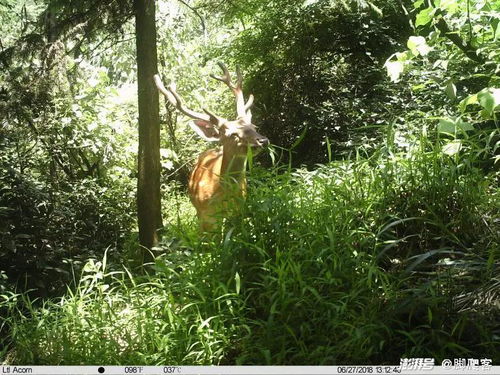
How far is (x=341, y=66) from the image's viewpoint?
6332 mm

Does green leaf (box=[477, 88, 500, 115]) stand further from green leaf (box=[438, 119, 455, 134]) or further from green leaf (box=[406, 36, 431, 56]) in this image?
green leaf (box=[406, 36, 431, 56])

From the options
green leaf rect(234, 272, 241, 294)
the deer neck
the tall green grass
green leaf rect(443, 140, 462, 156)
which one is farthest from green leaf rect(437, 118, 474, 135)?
A: the deer neck

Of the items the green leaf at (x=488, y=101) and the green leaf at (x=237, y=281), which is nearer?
the green leaf at (x=488, y=101)

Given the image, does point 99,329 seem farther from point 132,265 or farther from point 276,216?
point 132,265

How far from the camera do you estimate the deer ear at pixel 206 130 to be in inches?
173

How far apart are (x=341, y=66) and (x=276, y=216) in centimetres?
386

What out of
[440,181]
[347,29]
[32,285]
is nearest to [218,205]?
[440,181]

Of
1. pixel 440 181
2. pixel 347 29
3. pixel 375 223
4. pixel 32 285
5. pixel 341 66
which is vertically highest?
pixel 347 29

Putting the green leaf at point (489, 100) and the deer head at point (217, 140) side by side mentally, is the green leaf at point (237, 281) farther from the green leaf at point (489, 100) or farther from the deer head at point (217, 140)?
the green leaf at point (489, 100)

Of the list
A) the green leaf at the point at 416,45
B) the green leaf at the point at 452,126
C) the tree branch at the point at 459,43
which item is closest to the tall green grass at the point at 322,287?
the green leaf at the point at 452,126

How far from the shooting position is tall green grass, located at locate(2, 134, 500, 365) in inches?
94.9

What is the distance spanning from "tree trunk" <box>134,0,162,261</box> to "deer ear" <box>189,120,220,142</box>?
0.35 m

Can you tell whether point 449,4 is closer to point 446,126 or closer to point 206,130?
point 446,126

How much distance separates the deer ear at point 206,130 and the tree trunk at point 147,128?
350 millimetres
